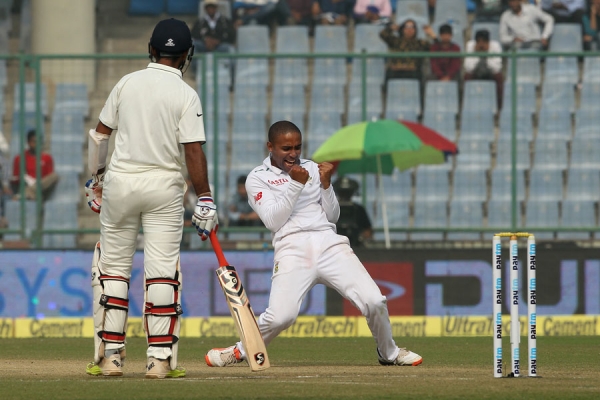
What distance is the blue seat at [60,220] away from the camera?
14328 millimetres

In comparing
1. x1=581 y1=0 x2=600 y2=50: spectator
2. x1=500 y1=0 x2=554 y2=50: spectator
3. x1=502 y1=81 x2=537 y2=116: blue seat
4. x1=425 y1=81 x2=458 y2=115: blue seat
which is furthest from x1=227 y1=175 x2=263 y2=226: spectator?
x1=581 y1=0 x2=600 y2=50: spectator

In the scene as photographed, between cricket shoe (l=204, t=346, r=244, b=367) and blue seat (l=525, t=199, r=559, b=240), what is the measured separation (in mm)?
7463

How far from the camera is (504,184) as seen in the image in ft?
48.1

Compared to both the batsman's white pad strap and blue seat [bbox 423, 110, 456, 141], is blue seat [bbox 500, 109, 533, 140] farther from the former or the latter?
the batsman's white pad strap

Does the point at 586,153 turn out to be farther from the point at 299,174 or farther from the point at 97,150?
the point at 97,150

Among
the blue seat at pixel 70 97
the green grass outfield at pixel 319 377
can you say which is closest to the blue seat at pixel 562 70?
the green grass outfield at pixel 319 377

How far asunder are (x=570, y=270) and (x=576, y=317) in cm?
62

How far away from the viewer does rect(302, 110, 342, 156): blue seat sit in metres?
15.0

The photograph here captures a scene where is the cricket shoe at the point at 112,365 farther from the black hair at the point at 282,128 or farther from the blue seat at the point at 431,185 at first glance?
the blue seat at the point at 431,185

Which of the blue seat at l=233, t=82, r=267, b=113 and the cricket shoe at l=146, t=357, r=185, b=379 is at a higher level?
the blue seat at l=233, t=82, r=267, b=113

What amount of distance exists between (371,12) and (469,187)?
4.71 m

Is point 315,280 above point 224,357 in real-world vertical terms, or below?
above

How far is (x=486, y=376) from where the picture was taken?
7.13 m

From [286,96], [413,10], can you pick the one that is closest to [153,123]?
[286,96]
